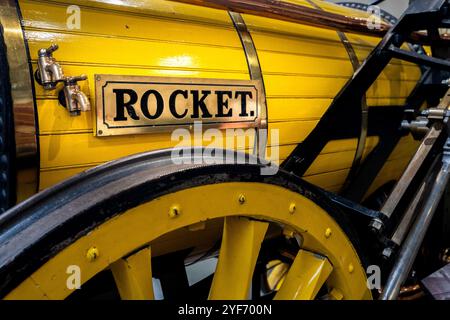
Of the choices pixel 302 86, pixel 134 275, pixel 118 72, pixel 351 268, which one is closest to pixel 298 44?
pixel 302 86

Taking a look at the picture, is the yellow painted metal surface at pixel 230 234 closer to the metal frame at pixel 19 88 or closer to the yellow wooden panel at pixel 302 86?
the metal frame at pixel 19 88

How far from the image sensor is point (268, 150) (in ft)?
5.37

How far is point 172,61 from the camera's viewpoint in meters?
1.35

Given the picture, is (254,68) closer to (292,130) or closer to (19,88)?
Answer: (292,130)

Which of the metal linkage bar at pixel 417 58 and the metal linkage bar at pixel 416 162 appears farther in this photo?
the metal linkage bar at pixel 417 58

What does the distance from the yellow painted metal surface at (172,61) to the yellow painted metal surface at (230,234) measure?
414mm

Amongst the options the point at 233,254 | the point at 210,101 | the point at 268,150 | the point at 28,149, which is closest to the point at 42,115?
the point at 28,149

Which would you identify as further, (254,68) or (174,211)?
(254,68)

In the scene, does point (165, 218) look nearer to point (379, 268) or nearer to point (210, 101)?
point (210, 101)

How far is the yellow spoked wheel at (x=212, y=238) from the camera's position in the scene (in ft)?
2.57

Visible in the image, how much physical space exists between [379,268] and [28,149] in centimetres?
125

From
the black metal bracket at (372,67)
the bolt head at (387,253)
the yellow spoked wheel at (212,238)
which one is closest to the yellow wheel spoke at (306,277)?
the yellow spoked wheel at (212,238)

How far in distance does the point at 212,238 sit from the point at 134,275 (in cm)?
70

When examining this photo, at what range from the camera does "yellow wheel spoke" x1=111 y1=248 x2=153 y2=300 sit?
91 cm
